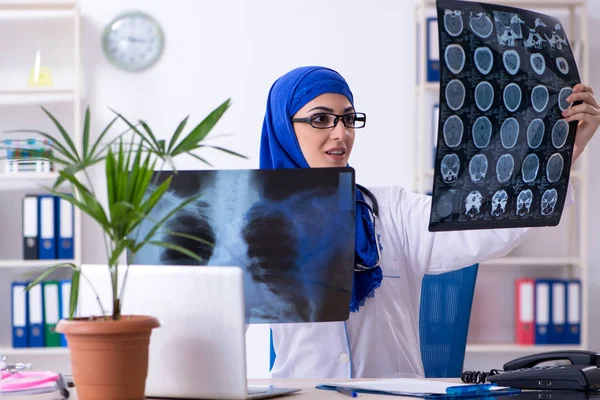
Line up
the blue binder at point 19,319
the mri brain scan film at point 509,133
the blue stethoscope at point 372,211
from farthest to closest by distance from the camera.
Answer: the blue binder at point 19,319
the blue stethoscope at point 372,211
the mri brain scan film at point 509,133

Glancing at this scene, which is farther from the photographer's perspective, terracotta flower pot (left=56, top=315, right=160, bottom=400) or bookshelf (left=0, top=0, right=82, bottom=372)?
bookshelf (left=0, top=0, right=82, bottom=372)

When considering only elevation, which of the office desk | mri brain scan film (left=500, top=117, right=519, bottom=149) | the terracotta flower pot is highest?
mri brain scan film (left=500, top=117, right=519, bottom=149)

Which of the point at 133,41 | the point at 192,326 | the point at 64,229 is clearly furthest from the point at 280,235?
the point at 133,41

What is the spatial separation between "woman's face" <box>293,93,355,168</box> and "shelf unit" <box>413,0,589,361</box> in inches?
60.6

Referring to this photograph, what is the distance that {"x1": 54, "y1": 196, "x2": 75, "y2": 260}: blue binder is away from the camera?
3658mm

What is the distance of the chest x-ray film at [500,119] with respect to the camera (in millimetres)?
1409

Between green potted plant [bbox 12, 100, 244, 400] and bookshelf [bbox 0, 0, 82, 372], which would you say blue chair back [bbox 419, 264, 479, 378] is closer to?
green potted plant [bbox 12, 100, 244, 400]

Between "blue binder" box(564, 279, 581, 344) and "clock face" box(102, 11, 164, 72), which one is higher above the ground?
"clock face" box(102, 11, 164, 72)

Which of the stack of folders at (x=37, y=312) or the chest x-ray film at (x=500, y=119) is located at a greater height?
the chest x-ray film at (x=500, y=119)

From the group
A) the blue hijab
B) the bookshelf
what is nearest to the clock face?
the bookshelf

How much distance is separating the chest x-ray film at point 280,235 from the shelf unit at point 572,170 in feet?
7.40

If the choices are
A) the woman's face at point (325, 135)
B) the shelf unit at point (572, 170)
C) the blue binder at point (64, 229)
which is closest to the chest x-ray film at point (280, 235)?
the woman's face at point (325, 135)

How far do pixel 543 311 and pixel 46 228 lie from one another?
7.65 ft

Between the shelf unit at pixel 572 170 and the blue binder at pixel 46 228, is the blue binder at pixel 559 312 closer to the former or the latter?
the shelf unit at pixel 572 170
